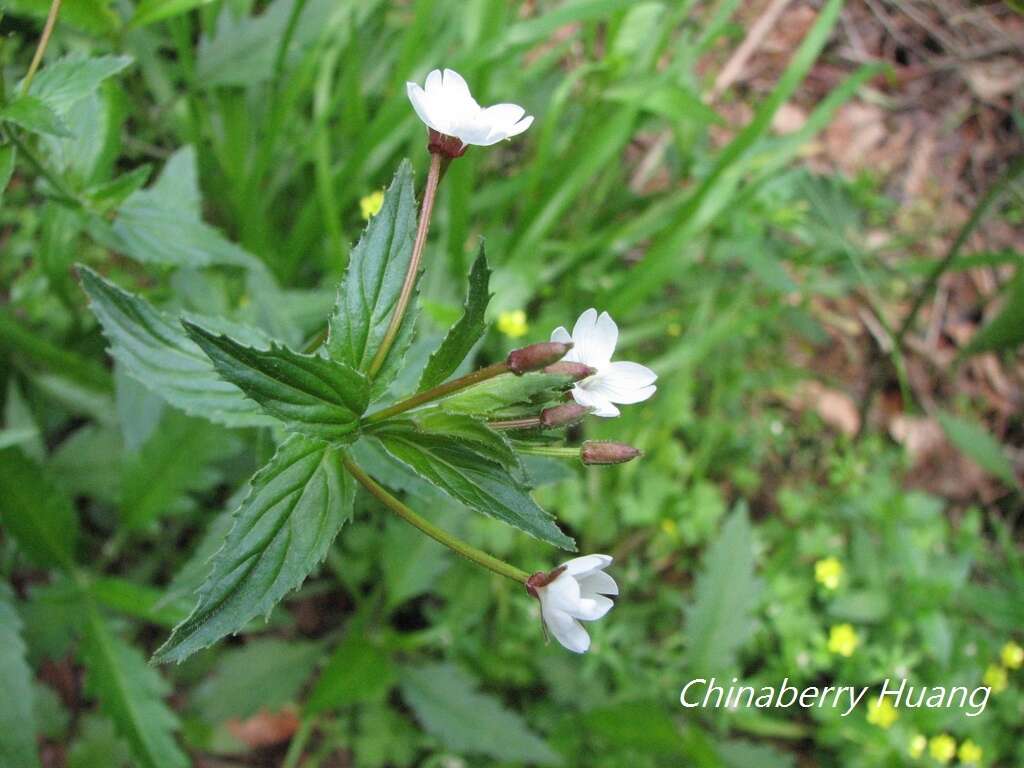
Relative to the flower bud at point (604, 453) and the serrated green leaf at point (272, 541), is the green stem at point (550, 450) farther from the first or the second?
the serrated green leaf at point (272, 541)

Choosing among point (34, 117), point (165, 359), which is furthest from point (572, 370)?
point (34, 117)

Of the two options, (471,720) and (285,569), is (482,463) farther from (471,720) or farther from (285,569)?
(471,720)

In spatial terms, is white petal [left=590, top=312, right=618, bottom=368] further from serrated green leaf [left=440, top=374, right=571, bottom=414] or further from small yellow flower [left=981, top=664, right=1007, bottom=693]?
small yellow flower [left=981, top=664, right=1007, bottom=693]

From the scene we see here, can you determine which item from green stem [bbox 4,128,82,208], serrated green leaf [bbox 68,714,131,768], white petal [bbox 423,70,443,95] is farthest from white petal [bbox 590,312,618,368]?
serrated green leaf [bbox 68,714,131,768]

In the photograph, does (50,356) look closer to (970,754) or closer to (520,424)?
(520,424)

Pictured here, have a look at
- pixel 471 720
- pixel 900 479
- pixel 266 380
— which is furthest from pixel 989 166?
pixel 266 380
